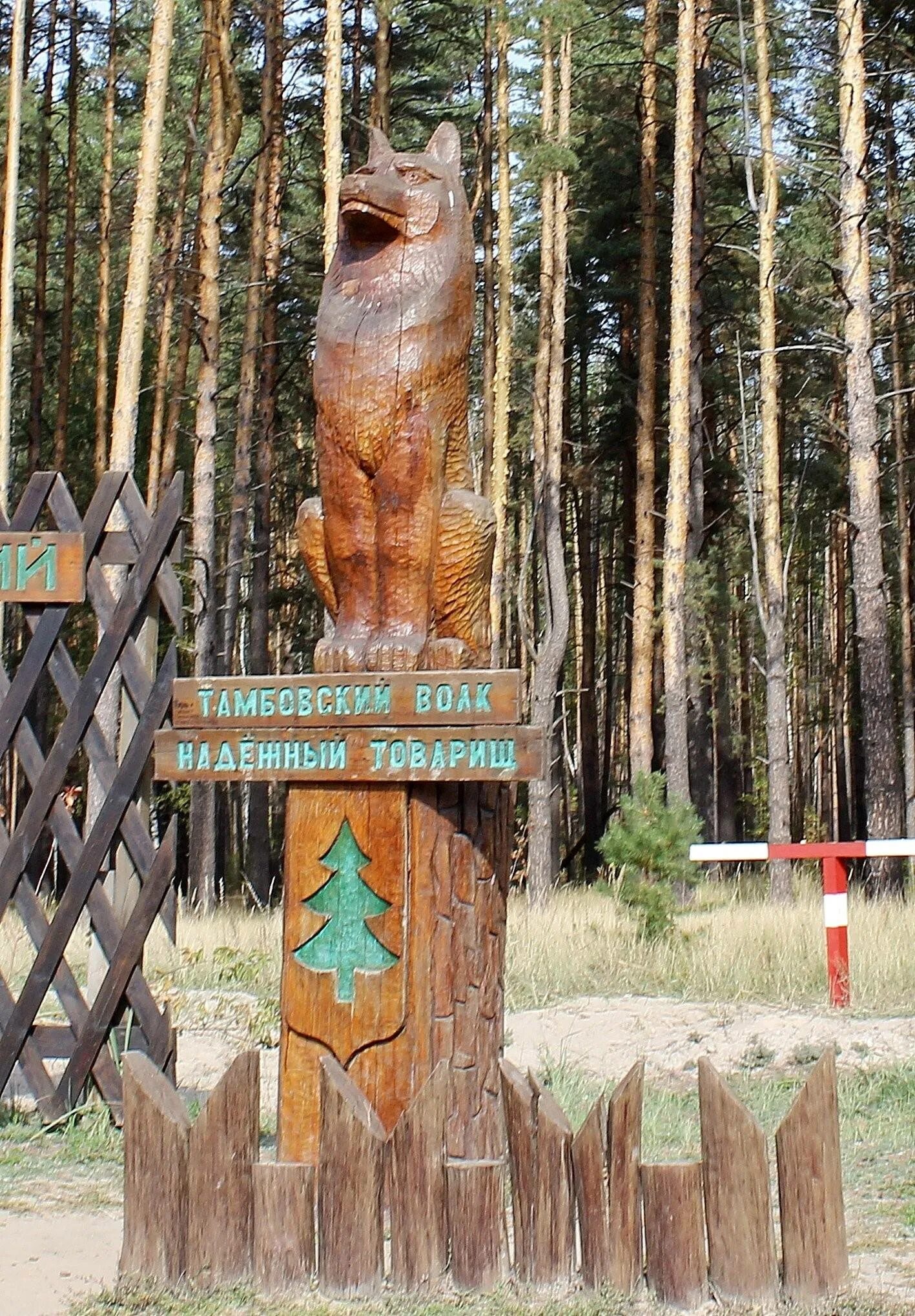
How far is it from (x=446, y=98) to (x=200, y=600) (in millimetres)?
9530

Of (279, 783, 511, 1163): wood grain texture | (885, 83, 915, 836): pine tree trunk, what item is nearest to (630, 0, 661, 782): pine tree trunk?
(885, 83, 915, 836): pine tree trunk

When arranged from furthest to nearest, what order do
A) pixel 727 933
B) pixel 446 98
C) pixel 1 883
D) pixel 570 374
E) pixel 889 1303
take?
pixel 570 374 → pixel 446 98 → pixel 727 933 → pixel 1 883 → pixel 889 1303

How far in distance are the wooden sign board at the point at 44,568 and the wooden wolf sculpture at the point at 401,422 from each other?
1927 millimetres

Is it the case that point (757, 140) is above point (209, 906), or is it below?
above

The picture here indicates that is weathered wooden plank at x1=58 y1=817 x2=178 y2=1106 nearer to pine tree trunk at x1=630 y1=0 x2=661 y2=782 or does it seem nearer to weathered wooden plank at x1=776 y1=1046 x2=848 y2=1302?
weathered wooden plank at x1=776 y1=1046 x2=848 y2=1302

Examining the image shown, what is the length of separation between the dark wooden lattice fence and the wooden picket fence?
2.45 m

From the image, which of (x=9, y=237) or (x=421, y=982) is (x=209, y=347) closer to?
(x=9, y=237)

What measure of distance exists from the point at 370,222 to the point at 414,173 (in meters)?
0.23

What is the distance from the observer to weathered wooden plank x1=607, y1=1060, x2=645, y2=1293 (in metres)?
4.04

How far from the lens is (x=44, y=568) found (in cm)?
690

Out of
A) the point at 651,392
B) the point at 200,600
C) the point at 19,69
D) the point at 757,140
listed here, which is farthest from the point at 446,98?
the point at 200,600

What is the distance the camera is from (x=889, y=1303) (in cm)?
409

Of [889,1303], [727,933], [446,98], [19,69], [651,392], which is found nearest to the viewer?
[889,1303]

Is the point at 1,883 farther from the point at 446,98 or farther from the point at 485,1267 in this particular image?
the point at 446,98
